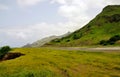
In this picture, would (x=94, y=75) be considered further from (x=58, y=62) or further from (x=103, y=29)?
(x=103, y=29)

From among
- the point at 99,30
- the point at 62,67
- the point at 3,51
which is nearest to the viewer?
the point at 62,67

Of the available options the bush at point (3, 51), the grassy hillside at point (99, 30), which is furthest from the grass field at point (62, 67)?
the grassy hillside at point (99, 30)

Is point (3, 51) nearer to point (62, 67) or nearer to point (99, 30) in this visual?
point (62, 67)

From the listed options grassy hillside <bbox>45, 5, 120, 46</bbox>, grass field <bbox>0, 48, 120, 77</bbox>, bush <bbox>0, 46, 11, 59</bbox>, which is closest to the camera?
grass field <bbox>0, 48, 120, 77</bbox>

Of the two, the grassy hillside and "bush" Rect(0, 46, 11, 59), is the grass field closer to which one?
"bush" Rect(0, 46, 11, 59)

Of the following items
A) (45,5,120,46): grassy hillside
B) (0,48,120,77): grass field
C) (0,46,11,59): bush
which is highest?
(45,5,120,46): grassy hillside

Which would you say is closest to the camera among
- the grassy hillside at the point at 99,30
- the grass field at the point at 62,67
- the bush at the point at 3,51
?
the grass field at the point at 62,67

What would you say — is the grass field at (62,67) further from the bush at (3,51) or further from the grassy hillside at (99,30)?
the grassy hillside at (99,30)

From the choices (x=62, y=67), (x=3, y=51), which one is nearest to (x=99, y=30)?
(x=3, y=51)

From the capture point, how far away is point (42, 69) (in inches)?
1308

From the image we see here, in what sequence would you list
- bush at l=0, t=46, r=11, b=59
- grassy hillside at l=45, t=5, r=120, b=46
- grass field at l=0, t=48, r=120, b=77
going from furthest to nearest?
grassy hillside at l=45, t=5, r=120, b=46 → bush at l=0, t=46, r=11, b=59 → grass field at l=0, t=48, r=120, b=77

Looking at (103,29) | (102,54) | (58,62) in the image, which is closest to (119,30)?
(103,29)

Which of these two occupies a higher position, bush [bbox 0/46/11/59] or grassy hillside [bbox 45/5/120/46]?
grassy hillside [bbox 45/5/120/46]

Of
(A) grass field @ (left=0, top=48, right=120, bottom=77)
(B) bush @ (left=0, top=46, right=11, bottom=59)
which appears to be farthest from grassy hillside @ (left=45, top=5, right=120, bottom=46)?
(A) grass field @ (left=0, top=48, right=120, bottom=77)
